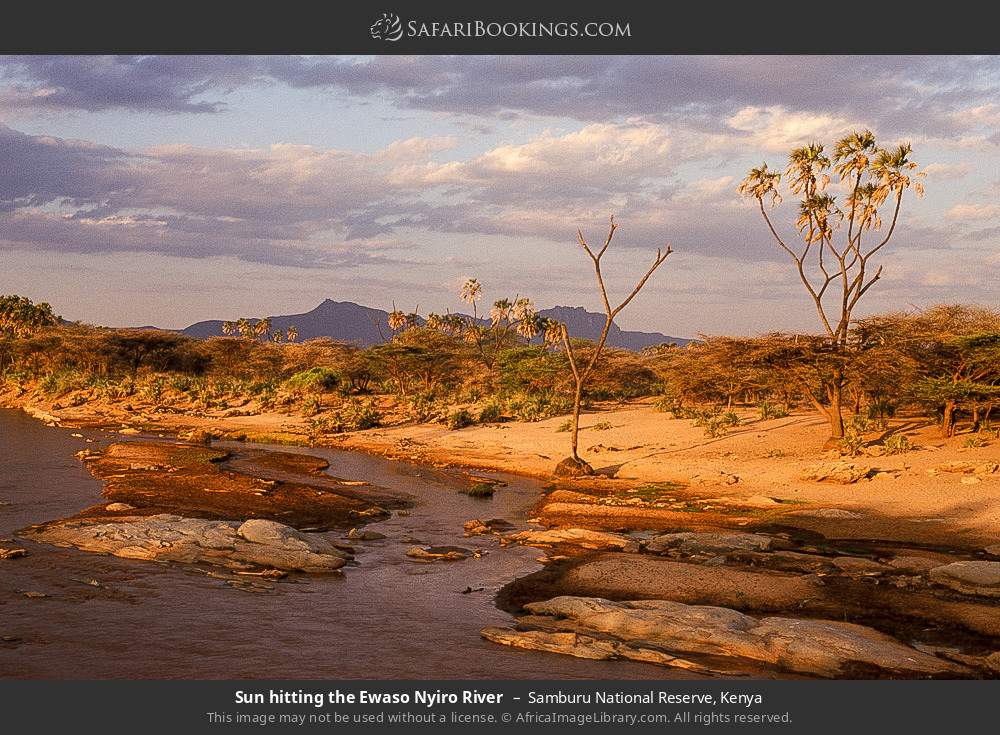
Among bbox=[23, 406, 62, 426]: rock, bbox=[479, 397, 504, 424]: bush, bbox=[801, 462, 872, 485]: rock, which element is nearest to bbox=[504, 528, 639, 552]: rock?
bbox=[801, 462, 872, 485]: rock

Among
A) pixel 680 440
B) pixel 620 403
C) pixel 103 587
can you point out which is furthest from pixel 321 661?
pixel 620 403

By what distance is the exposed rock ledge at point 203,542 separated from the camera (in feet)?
49.2

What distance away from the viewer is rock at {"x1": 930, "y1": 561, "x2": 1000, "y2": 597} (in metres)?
13.4

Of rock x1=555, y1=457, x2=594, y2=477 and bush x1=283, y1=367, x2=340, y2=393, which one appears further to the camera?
bush x1=283, y1=367, x2=340, y2=393

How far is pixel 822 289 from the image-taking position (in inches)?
1233

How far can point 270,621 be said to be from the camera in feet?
39.3

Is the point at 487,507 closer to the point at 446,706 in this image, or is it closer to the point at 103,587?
the point at 103,587

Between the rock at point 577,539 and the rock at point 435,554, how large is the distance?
1.49 metres

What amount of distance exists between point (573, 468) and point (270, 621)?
1662 cm

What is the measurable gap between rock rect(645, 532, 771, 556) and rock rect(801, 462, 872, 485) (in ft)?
23.8

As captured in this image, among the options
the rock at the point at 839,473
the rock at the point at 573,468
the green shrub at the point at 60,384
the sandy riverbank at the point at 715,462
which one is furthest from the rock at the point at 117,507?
the green shrub at the point at 60,384

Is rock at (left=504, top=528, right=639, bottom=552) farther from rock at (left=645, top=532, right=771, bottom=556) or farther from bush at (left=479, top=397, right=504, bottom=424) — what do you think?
bush at (left=479, top=397, right=504, bottom=424)

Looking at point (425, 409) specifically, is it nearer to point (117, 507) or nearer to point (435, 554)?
point (117, 507)

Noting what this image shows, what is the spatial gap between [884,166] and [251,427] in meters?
32.0
